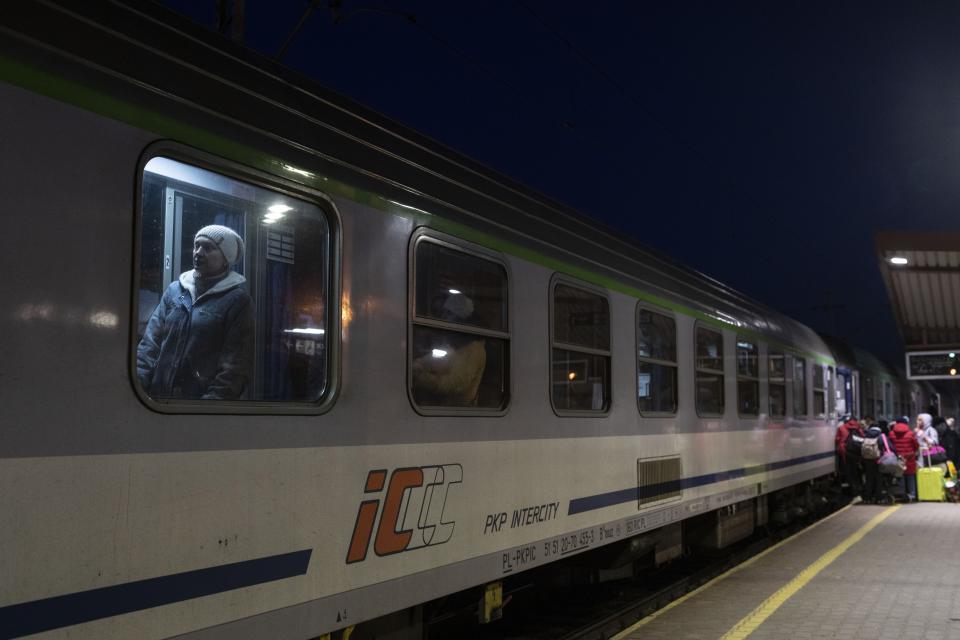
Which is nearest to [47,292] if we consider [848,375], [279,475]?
[279,475]

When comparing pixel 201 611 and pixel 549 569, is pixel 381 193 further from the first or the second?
pixel 549 569

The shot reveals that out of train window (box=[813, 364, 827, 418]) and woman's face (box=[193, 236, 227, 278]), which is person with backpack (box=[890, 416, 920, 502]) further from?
woman's face (box=[193, 236, 227, 278])

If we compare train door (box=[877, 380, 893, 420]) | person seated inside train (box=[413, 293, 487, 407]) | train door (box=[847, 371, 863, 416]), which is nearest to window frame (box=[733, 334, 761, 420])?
person seated inside train (box=[413, 293, 487, 407])

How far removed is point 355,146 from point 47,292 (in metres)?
1.92

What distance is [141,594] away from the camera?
326cm

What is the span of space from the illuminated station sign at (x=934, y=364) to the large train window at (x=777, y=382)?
9.99m

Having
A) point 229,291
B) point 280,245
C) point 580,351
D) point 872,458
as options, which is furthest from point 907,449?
point 229,291

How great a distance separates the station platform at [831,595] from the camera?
7035 mm

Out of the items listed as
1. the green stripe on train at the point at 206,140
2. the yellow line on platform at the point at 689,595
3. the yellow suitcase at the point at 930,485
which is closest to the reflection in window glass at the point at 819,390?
the yellow suitcase at the point at 930,485

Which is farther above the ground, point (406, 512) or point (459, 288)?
point (459, 288)

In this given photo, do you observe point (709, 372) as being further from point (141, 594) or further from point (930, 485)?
point (930, 485)

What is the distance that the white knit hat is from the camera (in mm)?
3779

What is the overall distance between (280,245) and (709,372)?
623 centimetres

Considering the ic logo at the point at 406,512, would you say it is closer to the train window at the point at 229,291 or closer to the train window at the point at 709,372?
the train window at the point at 229,291
